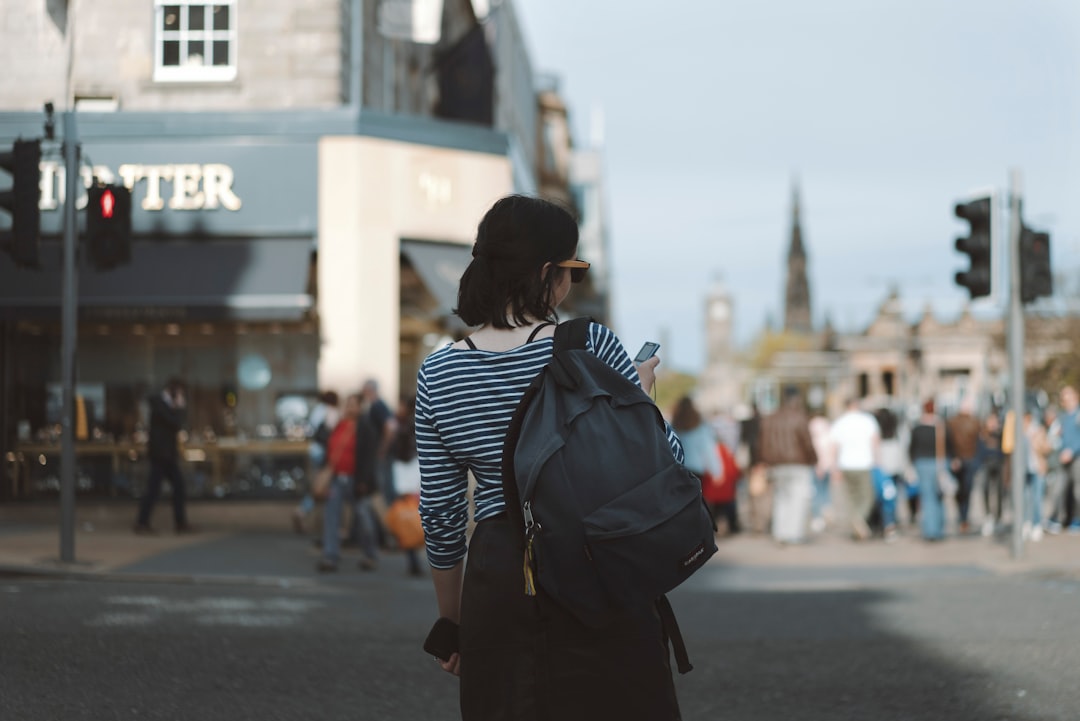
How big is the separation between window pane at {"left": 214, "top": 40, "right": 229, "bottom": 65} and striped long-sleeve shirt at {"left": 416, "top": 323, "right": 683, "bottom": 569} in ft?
54.6

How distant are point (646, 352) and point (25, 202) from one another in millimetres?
10537

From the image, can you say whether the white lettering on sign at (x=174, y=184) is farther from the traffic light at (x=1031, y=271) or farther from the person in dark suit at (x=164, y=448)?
the traffic light at (x=1031, y=271)

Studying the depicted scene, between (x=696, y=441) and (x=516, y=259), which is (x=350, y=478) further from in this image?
(x=516, y=259)

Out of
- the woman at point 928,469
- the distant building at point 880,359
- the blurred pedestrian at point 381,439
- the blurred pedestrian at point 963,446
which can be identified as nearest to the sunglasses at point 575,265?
the blurred pedestrian at point 381,439

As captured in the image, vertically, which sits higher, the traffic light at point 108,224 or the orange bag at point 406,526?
the traffic light at point 108,224

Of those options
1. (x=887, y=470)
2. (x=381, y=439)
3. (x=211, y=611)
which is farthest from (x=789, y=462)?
(x=211, y=611)

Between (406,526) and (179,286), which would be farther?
(179,286)

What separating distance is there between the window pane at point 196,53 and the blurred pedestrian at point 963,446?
1073 centimetres

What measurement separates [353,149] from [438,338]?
484 cm

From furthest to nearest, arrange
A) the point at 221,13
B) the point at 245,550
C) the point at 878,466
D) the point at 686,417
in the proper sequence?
the point at 221,13 < the point at 878,466 < the point at 686,417 < the point at 245,550

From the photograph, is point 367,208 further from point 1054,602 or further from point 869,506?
point 1054,602

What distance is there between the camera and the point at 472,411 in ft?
9.75

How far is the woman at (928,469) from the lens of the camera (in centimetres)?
1711

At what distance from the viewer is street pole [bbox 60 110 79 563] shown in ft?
41.4
